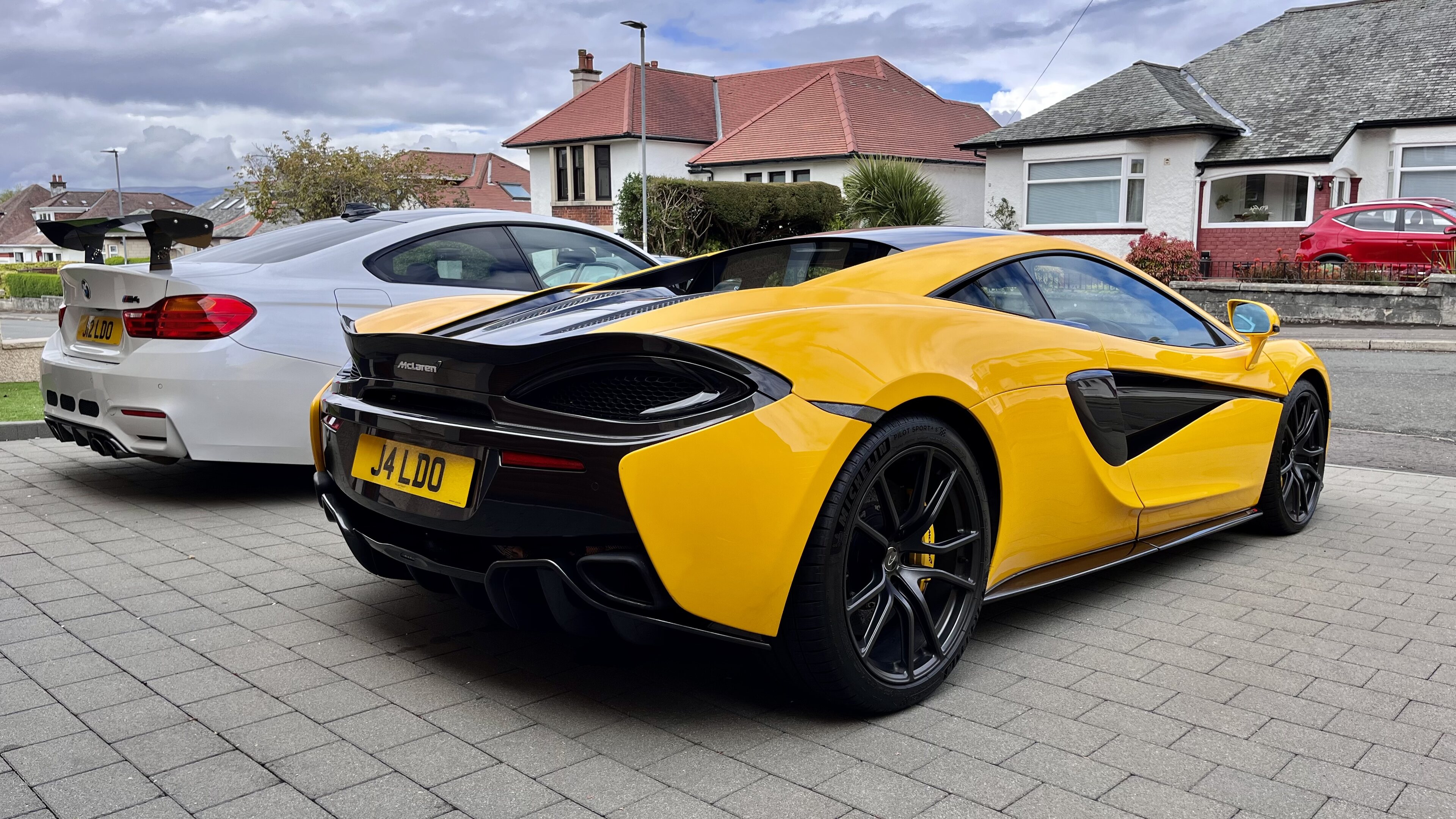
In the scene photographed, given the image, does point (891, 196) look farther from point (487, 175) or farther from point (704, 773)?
point (487, 175)

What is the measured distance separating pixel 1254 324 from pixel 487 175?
263 feet

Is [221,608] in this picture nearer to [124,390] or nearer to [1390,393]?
[124,390]

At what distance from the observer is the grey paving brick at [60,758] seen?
260cm

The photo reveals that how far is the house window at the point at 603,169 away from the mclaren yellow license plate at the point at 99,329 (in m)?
39.6

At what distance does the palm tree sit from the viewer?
949 inches

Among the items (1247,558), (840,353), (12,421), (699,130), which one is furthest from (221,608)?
(699,130)

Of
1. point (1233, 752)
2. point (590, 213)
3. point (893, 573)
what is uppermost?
point (590, 213)

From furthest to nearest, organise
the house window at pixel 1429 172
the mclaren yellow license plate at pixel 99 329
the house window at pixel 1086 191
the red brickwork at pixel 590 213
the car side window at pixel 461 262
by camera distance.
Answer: the red brickwork at pixel 590 213, the house window at pixel 1086 191, the house window at pixel 1429 172, the car side window at pixel 461 262, the mclaren yellow license plate at pixel 99 329

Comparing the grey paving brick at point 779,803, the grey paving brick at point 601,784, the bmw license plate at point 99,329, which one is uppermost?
the bmw license plate at point 99,329

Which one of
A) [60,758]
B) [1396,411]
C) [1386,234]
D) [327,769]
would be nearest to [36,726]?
[60,758]

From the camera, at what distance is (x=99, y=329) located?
537 cm

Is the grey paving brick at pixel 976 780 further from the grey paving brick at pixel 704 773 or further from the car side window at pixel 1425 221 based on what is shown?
the car side window at pixel 1425 221

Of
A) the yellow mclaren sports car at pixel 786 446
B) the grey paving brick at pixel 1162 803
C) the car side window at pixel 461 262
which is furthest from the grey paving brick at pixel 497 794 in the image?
the car side window at pixel 461 262

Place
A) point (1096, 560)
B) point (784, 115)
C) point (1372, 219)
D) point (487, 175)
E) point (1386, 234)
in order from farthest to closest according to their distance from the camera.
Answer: point (487, 175)
point (784, 115)
point (1372, 219)
point (1386, 234)
point (1096, 560)
